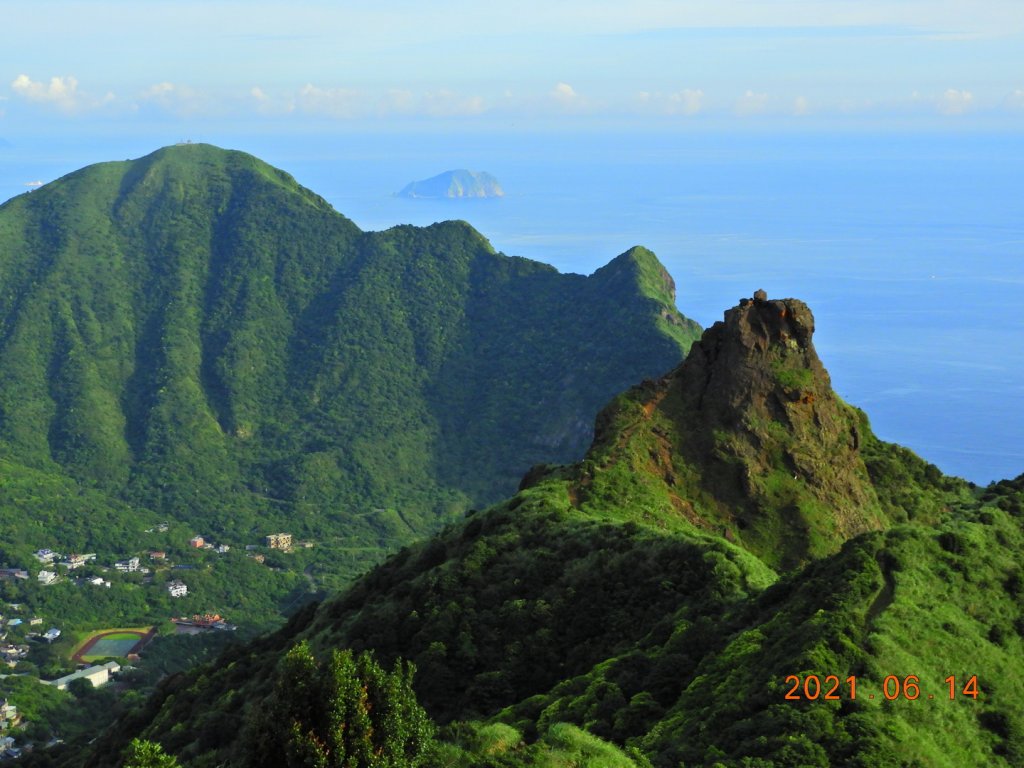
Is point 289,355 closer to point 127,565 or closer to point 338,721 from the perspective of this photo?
point 127,565

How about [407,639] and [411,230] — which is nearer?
[407,639]

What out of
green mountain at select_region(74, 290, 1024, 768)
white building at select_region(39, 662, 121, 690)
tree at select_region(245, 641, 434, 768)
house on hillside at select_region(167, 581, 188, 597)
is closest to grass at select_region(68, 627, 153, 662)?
house on hillside at select_region(167, 581, 188, 597)

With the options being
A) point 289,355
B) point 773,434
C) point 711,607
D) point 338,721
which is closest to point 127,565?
point 289,355

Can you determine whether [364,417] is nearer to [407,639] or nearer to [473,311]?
[473,311]

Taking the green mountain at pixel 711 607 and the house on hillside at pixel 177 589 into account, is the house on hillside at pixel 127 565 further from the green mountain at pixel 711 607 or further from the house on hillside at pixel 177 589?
the green mountain at pixel 711 607


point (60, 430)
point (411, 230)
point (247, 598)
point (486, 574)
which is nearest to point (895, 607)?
point (486, 574)

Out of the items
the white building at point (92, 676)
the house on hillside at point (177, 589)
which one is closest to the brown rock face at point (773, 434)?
the white building at point (92, 676)
